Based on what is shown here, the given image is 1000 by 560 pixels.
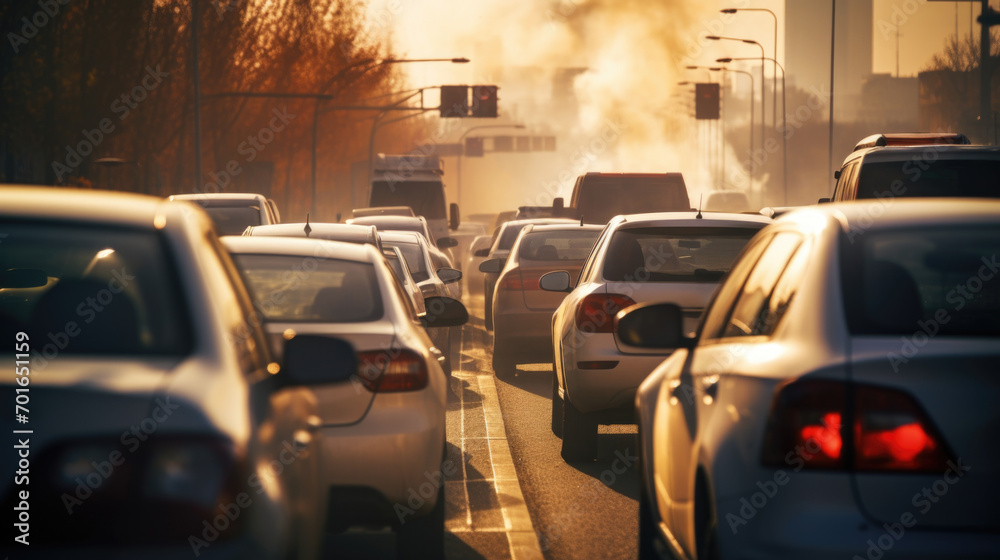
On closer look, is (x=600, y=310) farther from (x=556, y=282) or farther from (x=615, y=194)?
(x=615, y=194)

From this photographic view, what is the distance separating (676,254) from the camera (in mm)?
10031

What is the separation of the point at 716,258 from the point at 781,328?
18.7 feet

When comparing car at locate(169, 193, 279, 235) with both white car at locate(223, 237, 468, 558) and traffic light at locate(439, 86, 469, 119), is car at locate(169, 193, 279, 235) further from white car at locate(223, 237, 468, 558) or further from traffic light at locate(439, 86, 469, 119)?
traffic light at locate(439, 86, 469, 119)

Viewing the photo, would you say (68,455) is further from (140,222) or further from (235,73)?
(235,73)

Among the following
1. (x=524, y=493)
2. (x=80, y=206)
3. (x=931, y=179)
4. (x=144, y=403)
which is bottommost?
(x=524, y=493)

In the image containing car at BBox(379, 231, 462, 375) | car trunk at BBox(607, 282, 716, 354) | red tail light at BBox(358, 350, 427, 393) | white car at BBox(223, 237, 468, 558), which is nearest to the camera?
white car at BBox(223, 237, 468, 558)

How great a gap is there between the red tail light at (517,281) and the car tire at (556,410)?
12.8 feet

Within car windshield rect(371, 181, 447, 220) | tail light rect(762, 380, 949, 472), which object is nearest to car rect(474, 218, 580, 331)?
tail light rect(762, 380, 949, 472)

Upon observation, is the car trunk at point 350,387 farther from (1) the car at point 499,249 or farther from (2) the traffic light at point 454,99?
(2) the traffic light at point 454,99

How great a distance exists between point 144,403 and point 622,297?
6494mm

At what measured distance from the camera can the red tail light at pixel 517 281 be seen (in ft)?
48.3

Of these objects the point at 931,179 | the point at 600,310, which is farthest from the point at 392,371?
the point at 931,179

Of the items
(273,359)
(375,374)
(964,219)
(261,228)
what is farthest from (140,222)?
(261,228)

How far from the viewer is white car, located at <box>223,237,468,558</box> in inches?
234
